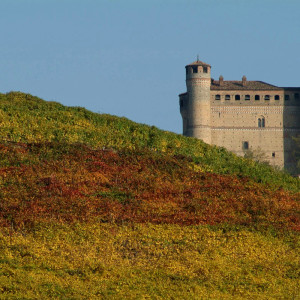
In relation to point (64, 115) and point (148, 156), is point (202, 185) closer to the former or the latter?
point (148, 156)

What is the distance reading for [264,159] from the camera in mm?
108625

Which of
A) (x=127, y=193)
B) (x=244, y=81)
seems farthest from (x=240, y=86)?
(x=127, y=193)

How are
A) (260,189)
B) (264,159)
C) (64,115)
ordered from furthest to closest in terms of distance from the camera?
1. (264,159)
2. (64,115)
3. (260,189)

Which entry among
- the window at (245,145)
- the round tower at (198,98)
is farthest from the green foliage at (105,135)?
the window at (245,145)

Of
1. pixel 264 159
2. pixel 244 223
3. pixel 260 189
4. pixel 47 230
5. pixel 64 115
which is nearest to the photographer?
pixel 47 230

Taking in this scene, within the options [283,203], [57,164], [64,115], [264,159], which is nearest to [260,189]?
[283,203]

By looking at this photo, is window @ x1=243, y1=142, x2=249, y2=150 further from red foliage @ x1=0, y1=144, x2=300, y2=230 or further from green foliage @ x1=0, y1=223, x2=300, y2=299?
green foliage @ x1=0, y1=223, x2=300, y2=299

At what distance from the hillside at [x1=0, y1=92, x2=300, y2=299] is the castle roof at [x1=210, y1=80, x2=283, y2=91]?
81080 mm

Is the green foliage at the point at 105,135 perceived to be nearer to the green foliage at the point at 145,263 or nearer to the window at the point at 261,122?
the green foliage at the point at 145,263

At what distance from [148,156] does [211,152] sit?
5148 millimetres

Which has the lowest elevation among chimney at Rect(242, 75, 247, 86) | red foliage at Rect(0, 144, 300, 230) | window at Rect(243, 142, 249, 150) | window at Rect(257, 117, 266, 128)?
red foliage at Rect(0, 144, 300, 230)

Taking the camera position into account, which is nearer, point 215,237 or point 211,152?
point 215,237

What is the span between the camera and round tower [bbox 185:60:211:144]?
349ft

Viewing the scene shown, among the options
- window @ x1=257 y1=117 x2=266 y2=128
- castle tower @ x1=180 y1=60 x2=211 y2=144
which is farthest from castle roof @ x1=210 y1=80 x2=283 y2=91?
window @ x1=257 y1=117 x2=266 y2=128
